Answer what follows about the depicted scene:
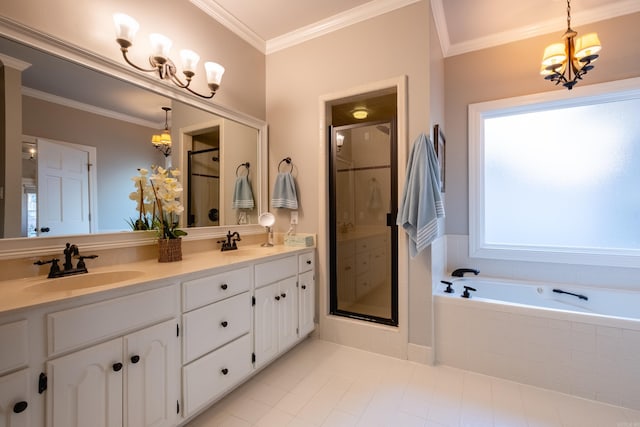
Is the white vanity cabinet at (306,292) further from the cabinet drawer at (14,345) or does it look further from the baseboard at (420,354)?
the cabinet drawer at (14,345)

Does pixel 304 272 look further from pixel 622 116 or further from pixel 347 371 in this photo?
pixel 622 116

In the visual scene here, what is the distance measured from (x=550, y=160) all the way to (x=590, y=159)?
28cm

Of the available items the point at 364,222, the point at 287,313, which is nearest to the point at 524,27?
the point at 364,222

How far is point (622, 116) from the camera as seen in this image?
234 centimetres

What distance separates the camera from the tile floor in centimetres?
154

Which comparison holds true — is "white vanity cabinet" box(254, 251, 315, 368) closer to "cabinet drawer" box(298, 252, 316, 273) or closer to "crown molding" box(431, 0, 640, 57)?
→ "cabinet drawer" box(298, 252, 316, 273)

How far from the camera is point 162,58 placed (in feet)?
5.50

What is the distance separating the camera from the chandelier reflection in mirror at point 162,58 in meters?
1.49

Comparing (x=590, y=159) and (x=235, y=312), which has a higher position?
(x=590, y=159)

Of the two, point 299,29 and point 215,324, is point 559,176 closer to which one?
point 299,29

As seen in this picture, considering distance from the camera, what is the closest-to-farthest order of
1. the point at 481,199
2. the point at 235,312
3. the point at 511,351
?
the point at 235,312 → the point at 511,351 → the point at 481,199

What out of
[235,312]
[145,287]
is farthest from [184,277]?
[235,312]

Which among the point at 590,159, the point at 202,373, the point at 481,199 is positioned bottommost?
the point at 202,373

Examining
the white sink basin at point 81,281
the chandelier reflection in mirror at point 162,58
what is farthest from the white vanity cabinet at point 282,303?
the chandelier reflection in mirror at point 162,58
